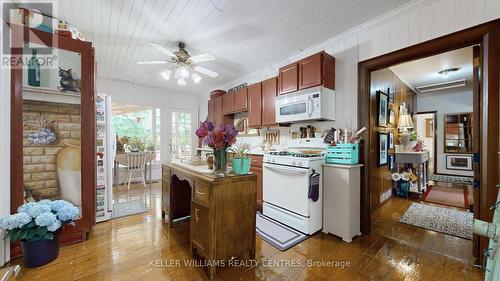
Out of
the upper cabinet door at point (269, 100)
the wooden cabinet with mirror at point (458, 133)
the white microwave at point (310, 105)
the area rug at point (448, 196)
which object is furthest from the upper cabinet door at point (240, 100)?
Answer: the wooden cabinet with mirror at point (458, 133)

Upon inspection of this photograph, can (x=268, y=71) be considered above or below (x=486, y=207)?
above

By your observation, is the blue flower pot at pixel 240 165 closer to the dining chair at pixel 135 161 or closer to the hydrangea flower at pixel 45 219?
Answer: the hydrangea flower at pixel 45 219

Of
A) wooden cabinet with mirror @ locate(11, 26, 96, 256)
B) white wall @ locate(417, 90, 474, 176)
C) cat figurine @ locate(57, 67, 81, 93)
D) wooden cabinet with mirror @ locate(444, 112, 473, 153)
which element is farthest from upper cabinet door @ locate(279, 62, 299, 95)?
wooden cabinet with mirror @ locate(444, 112, 473, 153)

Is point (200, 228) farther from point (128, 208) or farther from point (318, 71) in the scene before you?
point (318, 71)

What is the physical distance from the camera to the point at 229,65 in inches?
155

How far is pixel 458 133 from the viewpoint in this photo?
19.2 feet

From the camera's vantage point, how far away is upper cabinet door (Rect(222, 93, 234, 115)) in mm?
4508

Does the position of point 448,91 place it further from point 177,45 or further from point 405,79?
Answer: point 177,45

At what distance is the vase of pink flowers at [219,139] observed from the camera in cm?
165

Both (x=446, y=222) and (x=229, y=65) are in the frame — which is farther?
(x=229, y=65)

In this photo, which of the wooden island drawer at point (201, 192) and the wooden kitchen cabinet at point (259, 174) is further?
the wooden kitchen cabinet at point (259, 174)

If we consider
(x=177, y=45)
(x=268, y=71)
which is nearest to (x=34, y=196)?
(x=177, y=45)

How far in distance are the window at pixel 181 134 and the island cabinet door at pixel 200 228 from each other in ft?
13.5

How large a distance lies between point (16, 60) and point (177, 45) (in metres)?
1.74
